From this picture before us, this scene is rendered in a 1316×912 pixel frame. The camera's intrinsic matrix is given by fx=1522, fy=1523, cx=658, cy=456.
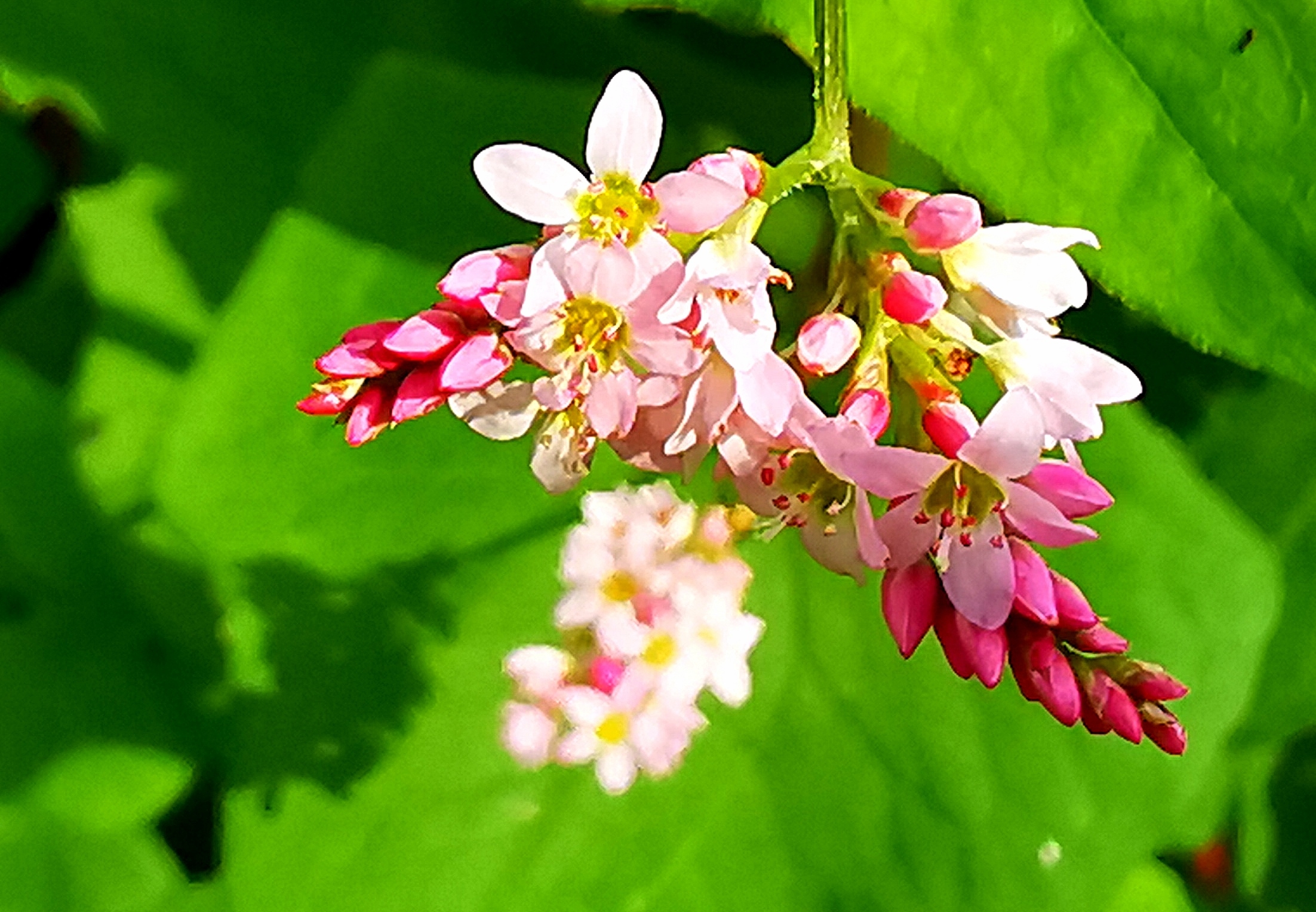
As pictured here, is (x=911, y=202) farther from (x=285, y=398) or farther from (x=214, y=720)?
(x=214, y=720)

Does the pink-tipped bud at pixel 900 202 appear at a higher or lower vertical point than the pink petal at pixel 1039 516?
higher

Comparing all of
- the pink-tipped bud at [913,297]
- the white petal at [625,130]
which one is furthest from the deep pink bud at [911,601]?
the white petal at [625,130]

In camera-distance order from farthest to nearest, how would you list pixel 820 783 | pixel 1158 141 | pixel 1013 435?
pixel 820 783 < pixel 1158 141 < pixel 1013 435

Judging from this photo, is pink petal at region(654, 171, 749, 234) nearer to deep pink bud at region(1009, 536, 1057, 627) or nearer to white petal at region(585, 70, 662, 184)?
white petal at region(585, 70, 662, 184)

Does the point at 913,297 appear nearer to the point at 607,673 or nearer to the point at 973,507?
the point at 973,507

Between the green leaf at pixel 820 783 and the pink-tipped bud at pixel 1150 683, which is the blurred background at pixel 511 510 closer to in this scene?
the green leaf at pixel 820 783

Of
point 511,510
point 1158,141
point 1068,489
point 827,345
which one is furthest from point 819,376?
point 511,510
